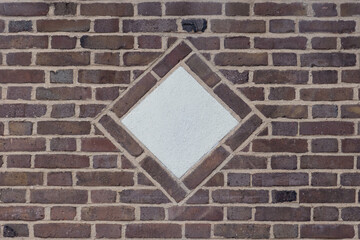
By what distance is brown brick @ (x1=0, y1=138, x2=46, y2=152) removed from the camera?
5.57 feet

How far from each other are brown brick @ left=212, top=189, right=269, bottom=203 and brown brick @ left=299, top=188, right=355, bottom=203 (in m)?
0.16

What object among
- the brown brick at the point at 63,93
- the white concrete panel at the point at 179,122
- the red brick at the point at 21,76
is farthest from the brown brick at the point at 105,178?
the red brick at the point at 21,76

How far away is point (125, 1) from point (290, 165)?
0.95 m

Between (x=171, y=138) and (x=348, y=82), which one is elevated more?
(x=348, y=82)

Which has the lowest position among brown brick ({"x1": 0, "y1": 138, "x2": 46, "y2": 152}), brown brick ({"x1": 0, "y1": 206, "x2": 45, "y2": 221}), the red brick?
→ brown brick ({"x1": 0, "y1": 206, "x2": 45, "y2": 221})

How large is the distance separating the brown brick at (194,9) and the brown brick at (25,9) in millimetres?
505

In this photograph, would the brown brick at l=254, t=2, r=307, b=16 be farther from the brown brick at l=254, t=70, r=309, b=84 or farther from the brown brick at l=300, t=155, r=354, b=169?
the brown brick at l=300, t=155, r=354, b=169

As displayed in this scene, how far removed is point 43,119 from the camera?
5.58 ft

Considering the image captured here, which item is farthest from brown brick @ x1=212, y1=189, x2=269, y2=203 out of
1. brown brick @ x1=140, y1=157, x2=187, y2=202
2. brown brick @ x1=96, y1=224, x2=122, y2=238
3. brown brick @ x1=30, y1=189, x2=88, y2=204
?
brown brick @ x1=30, y1=189, x2=88, y2=204

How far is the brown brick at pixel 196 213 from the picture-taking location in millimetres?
1707

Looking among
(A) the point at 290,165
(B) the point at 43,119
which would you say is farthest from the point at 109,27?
(A) the point at 290,165

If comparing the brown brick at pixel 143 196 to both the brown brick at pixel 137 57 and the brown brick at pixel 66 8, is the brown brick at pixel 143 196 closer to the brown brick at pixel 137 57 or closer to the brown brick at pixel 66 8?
the brown brick at pixel 137 57

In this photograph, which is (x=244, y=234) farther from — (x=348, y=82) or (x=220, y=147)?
(x=348, y=82)

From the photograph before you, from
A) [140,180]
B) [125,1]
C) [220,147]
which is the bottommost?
[140,180]
